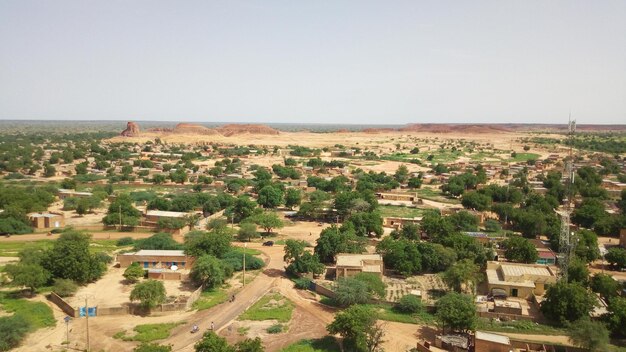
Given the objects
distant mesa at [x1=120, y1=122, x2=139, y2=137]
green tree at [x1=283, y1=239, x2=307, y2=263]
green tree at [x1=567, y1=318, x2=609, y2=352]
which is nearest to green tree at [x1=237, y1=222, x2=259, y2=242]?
green tree at [x1=283, y1=239, x2=307, y2=263]

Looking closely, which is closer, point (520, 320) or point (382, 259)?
point (520, 320)

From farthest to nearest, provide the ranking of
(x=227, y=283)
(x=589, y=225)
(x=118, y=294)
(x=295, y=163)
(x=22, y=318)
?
(x=295, y=163), (x=589, y=225), (x=227, y=283), (x=118, y=294), (x=22, y=318)

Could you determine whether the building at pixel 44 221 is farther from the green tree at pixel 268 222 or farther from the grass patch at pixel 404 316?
the grass patch at pixel 404 316

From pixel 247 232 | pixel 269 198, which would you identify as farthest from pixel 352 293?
pixel 269 198

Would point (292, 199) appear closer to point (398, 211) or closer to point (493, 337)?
point (398, 211)

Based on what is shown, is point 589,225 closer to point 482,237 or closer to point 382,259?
point 482,237

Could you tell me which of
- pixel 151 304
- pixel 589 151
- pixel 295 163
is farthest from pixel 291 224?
pixel 589 151

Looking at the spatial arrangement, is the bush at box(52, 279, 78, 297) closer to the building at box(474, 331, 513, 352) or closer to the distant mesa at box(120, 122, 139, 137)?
the building at box(474, 331, 513, 352)
